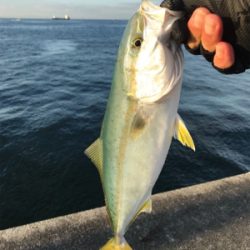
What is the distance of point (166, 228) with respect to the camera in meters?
5.13

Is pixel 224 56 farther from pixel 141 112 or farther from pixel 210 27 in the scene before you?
pixel 141 112

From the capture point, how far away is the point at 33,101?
1838cm

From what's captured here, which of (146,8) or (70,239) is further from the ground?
(146,8)

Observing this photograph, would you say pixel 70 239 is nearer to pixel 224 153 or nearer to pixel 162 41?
pixel 162 41

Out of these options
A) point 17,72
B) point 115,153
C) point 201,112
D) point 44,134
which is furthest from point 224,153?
point 17,72

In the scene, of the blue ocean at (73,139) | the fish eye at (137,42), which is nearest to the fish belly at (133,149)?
the fish eye at (137,42)

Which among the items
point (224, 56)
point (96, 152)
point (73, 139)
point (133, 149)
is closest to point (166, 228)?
point (96, 152)

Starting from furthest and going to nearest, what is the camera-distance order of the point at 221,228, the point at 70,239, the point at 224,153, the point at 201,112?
the point at 201,112 → the point at 224,153 → the point at 221,228 → the point at 70,239

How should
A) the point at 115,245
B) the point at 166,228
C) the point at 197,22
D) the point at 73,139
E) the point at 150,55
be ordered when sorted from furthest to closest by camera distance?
the point at 73,139 < the point at 166,228 < the point at 115,245 < the point at 197,22 < the point at 150,55

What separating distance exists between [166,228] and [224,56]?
3.14 meters

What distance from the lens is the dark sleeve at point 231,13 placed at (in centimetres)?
269

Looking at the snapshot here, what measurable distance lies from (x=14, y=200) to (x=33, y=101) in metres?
9.83

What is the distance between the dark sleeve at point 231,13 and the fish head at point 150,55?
0.30 m

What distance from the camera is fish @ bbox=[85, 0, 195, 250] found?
249cm
